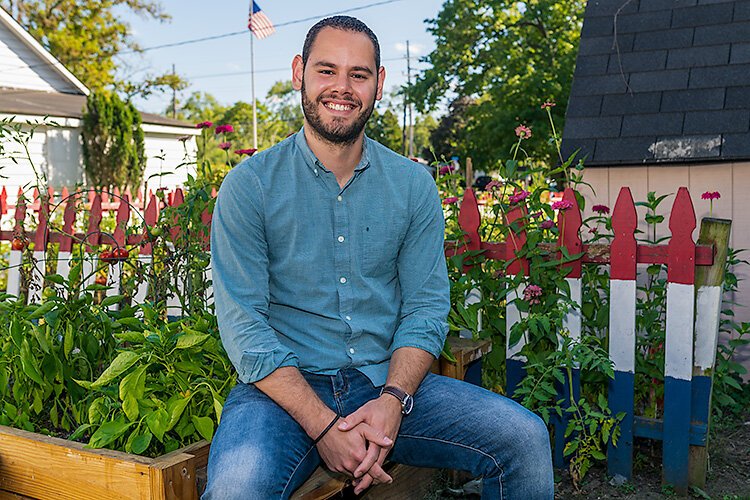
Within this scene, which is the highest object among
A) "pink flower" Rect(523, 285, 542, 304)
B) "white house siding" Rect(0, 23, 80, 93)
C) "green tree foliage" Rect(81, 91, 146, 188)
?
"white house siding" Rect(0, 23, 80, 93)

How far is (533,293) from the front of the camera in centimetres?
303

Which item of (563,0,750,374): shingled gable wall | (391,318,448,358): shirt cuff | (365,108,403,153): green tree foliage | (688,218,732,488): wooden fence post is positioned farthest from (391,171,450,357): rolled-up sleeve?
(365,108,403,153): green tree foliage

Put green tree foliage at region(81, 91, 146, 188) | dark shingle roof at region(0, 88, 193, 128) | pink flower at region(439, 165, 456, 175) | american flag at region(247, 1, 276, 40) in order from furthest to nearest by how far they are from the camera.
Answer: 1. american flag at region(247, 1, 276, 40)
2. green tree foliage at region(81, 91, 146, 188)
3. dark shingle roof at region(0, 88, 193, 128)
4. pink flower at region(439, 165, 456, 175)

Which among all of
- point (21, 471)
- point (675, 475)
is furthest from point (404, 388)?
point (675, 475)

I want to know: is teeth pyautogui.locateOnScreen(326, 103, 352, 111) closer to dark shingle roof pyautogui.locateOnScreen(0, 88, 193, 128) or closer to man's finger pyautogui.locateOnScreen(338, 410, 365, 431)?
man's finger pyautogui.locateOnScreen(338, 410, 365, 431)

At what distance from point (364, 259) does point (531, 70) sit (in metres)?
21.3

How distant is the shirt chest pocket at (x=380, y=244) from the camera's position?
2.31m

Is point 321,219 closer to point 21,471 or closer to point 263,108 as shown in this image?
point 21,471

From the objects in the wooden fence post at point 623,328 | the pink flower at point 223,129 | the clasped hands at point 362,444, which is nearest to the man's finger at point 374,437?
the clasped hands at point 362,444

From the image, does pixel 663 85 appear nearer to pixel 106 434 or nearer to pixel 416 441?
pixel 416 441

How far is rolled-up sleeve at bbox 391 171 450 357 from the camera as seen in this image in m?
2.35

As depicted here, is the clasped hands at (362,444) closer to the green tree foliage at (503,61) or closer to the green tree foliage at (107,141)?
the green tree foliage at (107,141)

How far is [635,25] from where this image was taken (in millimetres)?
5004

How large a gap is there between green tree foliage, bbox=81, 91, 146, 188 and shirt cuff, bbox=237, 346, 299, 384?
16.4 metres
